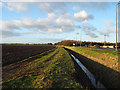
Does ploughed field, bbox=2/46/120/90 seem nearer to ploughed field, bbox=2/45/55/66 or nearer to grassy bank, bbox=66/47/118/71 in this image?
grassy bank, bbox=66/47/118/71

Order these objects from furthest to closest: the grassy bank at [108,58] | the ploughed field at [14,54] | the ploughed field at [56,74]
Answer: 1. the ploughed field at [14,54]
2. the grassy bank at [108,58]
3. the ploughed field at [56,74]

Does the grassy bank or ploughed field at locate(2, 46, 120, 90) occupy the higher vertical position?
the grassy bank

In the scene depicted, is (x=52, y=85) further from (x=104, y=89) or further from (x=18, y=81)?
(x=104, y=89)

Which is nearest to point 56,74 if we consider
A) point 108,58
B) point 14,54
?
point 108,58

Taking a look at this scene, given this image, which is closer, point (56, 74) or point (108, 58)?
point (56, 74)

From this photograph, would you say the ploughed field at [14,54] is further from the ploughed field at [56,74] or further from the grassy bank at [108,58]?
the grassy bank at [108,58]

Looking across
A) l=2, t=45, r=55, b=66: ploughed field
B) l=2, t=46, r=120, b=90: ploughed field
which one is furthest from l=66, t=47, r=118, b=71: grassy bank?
l=2, t=45, r=55, b=66: ploughed field

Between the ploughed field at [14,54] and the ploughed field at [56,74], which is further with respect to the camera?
the ploughed field at [14,54]

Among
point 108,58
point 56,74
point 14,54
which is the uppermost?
point 108,58

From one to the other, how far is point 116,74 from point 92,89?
5114mm

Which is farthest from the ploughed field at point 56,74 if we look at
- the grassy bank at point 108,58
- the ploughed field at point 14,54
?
the ploughed field at point 14,54

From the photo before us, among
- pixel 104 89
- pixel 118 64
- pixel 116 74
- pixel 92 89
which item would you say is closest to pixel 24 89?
pixel 92 89

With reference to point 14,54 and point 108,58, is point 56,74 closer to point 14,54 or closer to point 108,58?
point 108,58

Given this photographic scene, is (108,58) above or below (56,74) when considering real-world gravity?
above
